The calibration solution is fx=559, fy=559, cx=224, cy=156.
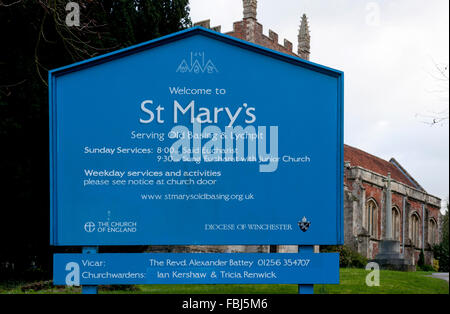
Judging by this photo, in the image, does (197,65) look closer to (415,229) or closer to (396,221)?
(396,221)

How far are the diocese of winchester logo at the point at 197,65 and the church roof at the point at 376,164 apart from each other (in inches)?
1301

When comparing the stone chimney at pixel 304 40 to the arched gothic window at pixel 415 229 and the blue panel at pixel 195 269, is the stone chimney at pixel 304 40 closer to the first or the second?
the arched gothic window at pixel 415 229

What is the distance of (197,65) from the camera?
773cm

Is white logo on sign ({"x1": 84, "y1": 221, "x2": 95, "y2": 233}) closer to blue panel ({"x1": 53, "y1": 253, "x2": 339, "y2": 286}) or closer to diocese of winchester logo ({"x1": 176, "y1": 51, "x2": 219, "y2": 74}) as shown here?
blue panel ({"x1": 53, "y1": 253, "x2": 339, "y2": 286})

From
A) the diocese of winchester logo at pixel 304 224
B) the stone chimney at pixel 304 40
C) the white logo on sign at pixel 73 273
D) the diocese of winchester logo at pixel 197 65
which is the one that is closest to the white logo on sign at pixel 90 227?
the white logo on sign at pixel 73 273

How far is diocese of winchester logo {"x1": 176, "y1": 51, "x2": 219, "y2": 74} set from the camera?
7.70 meters

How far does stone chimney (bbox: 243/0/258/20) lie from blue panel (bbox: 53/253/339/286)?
23.3m

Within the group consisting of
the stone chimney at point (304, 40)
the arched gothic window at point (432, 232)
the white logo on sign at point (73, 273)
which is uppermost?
the stone chimney at point (304, 40)

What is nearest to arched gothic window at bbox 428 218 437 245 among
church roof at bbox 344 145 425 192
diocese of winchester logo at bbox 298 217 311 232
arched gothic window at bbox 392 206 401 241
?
church roof at bbox 344 145 425 192

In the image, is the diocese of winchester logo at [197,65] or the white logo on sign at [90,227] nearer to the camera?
the white logo on sign at [90,227]

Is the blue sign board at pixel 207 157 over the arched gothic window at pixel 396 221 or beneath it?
over

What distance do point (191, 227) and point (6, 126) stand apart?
9506mm

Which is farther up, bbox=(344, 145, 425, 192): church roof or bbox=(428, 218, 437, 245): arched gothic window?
bbox=(344, 145, 425, 192): church roof

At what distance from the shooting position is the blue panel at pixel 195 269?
24.0ft
